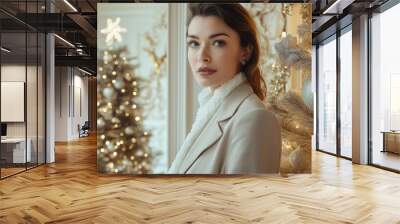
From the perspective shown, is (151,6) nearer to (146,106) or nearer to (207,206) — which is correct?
(146,106)

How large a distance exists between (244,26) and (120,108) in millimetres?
2357

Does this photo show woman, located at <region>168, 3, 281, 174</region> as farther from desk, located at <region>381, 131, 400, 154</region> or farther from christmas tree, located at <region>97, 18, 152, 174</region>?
Result: desk, located at <region>381, 131, 400, 154</region>

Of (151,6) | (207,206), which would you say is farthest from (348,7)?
(207,206)

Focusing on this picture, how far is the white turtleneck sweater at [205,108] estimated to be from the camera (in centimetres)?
596

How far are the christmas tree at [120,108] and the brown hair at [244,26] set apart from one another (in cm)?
129

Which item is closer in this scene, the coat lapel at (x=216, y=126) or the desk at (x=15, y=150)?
the coat lapel at (x=216, y=126)

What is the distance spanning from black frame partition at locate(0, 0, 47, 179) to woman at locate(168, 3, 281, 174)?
10.1 feet

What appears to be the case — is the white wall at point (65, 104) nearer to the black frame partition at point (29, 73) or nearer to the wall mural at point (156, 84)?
the black frame partition at point (29, 73)

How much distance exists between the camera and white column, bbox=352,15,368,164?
322 inches

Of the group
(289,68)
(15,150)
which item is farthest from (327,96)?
(15,150)

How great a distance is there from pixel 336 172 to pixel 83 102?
586 inches

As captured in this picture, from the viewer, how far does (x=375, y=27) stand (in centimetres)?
797

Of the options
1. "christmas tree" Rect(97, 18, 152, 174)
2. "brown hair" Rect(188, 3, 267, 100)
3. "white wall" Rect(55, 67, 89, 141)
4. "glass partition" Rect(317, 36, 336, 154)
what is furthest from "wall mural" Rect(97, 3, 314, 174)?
"white wall" Rect(55, 67, 89, 141)

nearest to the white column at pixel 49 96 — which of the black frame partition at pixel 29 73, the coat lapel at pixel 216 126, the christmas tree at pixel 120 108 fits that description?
the black frame partition at pixel 29 73
